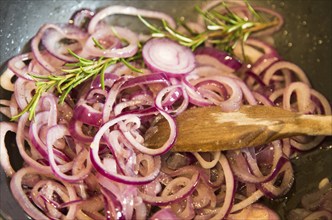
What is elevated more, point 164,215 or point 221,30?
point 221,30

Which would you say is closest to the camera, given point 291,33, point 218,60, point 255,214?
point 255,214

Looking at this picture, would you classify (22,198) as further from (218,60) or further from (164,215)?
(218,60)

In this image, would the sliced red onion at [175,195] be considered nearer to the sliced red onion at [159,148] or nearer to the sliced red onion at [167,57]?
the sliced red onion at [159,148]

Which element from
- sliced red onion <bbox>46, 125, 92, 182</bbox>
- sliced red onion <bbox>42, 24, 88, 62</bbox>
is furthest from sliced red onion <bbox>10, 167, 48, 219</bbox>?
sliced red onion <bbox>42, 24, 88, 62</bbox>

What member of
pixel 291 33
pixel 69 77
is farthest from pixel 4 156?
pixel 291 33

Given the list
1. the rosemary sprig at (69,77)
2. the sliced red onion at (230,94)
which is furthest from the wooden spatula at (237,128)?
the rosemary sprig at (69,77)

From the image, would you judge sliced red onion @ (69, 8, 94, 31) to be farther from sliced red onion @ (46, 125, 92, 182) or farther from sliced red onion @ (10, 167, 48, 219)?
sliced red onion @ (10, 167, 48, 219)

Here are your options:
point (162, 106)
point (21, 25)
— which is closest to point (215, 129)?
point (162, 106)

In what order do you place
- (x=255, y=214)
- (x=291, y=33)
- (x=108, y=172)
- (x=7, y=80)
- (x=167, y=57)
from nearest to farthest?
(x=108, y=172) < (x=255, y=214) < (x=7, y=80) < (x=167, y=57) < (x=291, y=33)
